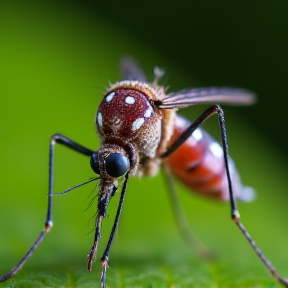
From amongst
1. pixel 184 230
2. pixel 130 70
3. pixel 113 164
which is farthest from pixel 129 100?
pixel 184 230

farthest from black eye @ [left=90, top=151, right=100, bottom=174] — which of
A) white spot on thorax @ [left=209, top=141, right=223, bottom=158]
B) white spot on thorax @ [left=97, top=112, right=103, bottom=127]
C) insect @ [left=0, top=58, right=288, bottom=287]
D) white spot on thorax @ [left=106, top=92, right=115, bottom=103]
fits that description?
white spot on thorax @ [left=209, top=141, right=223, bottom=158]

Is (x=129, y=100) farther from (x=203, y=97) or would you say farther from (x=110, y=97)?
(x=203, y=97)

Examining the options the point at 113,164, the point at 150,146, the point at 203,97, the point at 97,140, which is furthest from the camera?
the point at 97,140

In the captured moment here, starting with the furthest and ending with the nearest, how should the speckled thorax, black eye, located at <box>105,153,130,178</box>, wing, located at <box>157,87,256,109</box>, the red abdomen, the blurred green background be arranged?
1. the red abdomen
2. the blurred green background
3. wing, located at <box>157,87,256,109</box>
4. the speckled thorax
5. black eye, located at <box>105,153,130,178</box>

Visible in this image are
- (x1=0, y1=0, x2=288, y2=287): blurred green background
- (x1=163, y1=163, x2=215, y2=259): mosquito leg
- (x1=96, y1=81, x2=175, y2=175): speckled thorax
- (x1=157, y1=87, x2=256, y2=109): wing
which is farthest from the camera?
(x1=163, y1=163, x2=215, y2=259): mosquito leg

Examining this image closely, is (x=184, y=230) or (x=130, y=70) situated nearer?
(x=130, y=70)

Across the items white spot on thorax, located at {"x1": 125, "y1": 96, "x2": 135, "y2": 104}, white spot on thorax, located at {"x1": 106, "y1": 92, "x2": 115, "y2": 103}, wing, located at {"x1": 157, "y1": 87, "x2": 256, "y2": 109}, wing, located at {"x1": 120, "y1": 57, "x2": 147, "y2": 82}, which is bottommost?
white spot on thorax, located at {"x1": 125, "y1": 96, "x2": 135, "y2": 104}

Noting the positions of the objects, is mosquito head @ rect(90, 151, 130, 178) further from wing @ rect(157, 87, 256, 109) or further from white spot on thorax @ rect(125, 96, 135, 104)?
wing @ rect(157, 87, 256, 109)

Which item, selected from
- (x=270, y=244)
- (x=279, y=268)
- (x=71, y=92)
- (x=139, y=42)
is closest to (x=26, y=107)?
(x=71, y=92)
